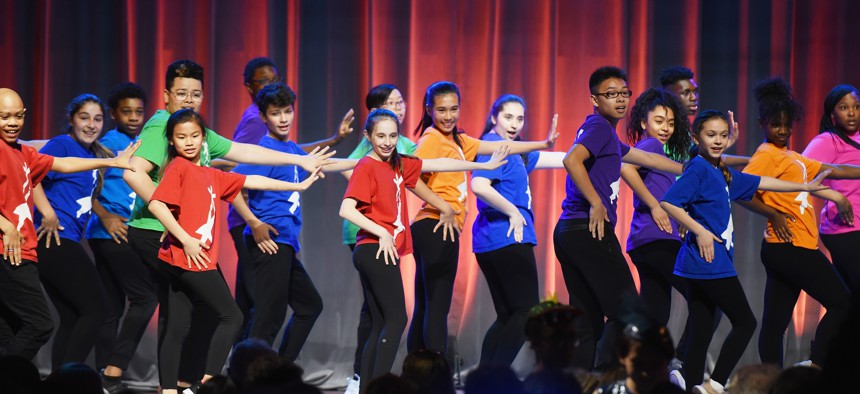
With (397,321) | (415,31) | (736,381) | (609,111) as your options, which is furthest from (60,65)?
(736,381)

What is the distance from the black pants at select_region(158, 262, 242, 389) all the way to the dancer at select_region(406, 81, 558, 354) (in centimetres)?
102

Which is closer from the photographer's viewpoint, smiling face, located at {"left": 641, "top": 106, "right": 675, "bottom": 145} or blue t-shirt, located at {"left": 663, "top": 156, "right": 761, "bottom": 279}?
blue t-shirt, located at {"left": 663, "top": 156, "right": 761, "bottom": 279}

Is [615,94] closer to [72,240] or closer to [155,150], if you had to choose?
[155,150]

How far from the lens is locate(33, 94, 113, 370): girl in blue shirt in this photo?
16.1ft

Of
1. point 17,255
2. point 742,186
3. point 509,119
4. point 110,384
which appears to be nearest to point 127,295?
point 110,384

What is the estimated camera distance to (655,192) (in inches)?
207

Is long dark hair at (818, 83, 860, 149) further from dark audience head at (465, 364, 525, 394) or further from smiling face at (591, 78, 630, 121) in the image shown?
dark audience head at (465, 364, 525, 394)

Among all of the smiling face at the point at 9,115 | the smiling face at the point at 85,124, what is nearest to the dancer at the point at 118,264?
the smiling face at the point at 85,124

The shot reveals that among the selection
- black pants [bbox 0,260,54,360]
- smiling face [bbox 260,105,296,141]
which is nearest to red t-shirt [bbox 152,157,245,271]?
black pants [bbox 0,260,54,360]

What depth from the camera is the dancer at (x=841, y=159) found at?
Answer: 5.33m

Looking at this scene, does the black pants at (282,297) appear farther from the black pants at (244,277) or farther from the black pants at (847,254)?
the black pants at (847,254)

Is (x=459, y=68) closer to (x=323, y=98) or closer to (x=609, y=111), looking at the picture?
(x=323, y=98)

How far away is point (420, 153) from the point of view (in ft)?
17.1

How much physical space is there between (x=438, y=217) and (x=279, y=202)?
34.4 inches
